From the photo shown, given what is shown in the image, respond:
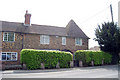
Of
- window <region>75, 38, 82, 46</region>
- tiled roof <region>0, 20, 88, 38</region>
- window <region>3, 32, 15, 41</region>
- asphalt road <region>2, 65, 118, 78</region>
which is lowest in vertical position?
asphalt road <region>2, 65, 118, 78</region>

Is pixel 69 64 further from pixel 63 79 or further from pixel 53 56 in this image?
pixel 63 79

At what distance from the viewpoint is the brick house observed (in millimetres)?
20547

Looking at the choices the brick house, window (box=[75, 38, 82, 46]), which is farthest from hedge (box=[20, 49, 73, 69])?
window (box=[75, 38, 82, 46])

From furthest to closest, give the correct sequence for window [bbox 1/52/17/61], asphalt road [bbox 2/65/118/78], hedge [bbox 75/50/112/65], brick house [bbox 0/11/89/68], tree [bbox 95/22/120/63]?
tree [bbox 95/22/120/63], brick house [bbox 0/11/89/68], window [bbox 1/52/17/61], hedge [bbox 75/50/112/65], asphalt road [bbox 2/65/118/78]

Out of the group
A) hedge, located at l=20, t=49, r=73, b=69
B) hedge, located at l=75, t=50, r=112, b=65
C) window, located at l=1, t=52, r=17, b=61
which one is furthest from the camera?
window, located at l=1, t=52, r=17, b=61

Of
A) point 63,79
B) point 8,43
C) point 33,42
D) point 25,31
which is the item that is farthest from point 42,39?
point 63,79

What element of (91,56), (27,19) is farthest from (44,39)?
(91,56)

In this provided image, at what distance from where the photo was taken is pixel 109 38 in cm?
2200

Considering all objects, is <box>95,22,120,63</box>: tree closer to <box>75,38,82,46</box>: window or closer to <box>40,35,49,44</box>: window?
<box>75,38,82,46</box>: window

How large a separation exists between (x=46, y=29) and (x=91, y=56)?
10.1 m

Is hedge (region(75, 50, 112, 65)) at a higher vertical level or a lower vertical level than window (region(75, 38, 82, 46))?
lower

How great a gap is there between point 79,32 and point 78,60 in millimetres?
8453

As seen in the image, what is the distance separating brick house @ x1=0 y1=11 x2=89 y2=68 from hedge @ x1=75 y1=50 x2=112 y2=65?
Answer: 4885 mm

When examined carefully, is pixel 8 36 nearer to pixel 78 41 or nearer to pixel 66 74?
pixel 66 74
